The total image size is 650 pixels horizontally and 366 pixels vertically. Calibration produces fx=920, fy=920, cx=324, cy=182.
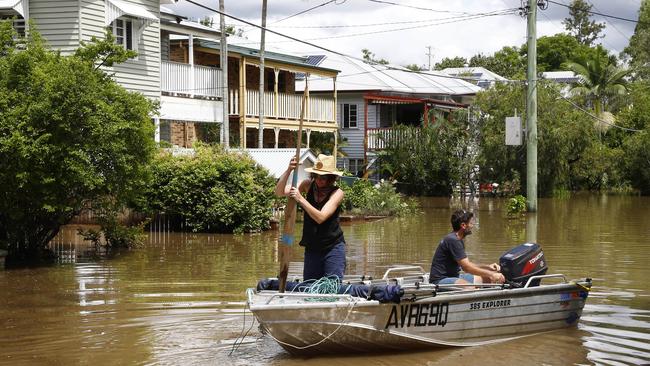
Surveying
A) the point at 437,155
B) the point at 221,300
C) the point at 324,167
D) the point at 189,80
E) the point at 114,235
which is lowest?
the point at 221,300

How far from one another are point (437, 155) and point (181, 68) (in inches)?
626

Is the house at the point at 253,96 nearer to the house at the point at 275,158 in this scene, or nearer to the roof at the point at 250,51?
the roof at the point at 250,51

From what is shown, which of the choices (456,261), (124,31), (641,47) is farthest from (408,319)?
(641,47)

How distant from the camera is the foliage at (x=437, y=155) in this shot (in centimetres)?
4544

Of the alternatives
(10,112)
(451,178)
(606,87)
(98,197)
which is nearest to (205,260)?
(98,197)

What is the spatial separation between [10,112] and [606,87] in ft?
173

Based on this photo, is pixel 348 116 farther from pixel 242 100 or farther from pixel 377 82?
pixel 242 100

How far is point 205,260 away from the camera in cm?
1895

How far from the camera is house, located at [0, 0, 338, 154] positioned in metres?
28.2

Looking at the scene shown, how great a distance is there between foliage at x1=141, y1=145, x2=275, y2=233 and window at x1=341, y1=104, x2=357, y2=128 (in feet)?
97.8

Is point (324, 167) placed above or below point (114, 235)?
above

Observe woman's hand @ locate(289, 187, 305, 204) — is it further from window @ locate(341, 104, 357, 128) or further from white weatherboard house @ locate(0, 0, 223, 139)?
window @ locate(341, 104, 357, 128)

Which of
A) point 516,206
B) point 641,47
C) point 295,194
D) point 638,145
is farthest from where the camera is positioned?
point 641,47

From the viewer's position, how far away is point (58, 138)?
17.2 meters
